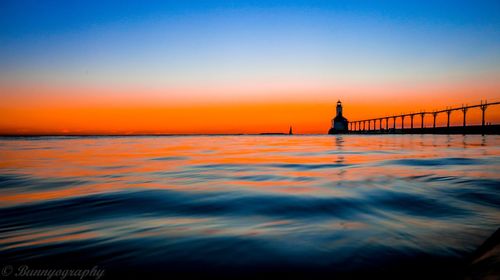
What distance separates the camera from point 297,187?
6.46 meters

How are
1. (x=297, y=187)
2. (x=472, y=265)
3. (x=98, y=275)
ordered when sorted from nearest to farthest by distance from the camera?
(x=472, y=265)
(x=98, y=275)
(x=297, y=187)

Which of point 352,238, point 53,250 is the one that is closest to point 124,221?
point 53,250

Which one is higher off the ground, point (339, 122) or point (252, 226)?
point (339, 122)

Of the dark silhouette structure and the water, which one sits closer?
the water

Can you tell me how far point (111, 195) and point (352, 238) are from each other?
15.3ft

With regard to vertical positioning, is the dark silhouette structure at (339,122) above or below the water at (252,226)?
above

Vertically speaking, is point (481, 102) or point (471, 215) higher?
point (481, 102)

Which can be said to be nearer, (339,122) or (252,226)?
(252,226)

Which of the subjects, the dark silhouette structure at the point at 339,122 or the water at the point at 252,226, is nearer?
the water at the point at 252,226

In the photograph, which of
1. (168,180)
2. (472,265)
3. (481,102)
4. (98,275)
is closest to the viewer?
(472,265)

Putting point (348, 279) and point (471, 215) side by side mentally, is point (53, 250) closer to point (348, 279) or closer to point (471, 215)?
point (348, 279)

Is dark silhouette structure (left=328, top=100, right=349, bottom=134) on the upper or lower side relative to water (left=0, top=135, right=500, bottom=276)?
upper

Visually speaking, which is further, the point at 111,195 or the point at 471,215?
the point at 111,195

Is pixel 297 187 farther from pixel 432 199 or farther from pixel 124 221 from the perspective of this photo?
pixel 124 221
